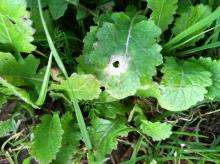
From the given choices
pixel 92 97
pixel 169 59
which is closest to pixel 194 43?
pixel 169 59

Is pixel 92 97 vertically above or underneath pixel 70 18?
underneath

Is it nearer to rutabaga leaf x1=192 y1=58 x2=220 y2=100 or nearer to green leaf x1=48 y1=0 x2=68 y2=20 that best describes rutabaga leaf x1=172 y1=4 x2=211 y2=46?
rutabaga leaf x1=192 y1=58 x2=220 y2=100

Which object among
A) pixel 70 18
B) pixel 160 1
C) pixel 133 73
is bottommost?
pixel 133 73

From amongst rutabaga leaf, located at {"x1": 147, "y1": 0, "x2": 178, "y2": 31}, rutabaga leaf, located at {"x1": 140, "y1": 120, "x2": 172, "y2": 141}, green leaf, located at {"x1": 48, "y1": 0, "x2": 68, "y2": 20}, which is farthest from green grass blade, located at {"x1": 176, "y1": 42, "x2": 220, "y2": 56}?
green leaf, located at {"x1": 48, "y1": 0, "x2": 68, "y2": 20}

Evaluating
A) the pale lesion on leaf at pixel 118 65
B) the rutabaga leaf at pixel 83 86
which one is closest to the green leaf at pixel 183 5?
the pale lesion on leaf at pixel 118 65

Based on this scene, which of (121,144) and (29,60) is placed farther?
(121,144)

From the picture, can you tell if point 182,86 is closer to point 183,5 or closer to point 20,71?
point 183,5

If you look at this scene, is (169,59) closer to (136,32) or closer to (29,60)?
(136,32)
